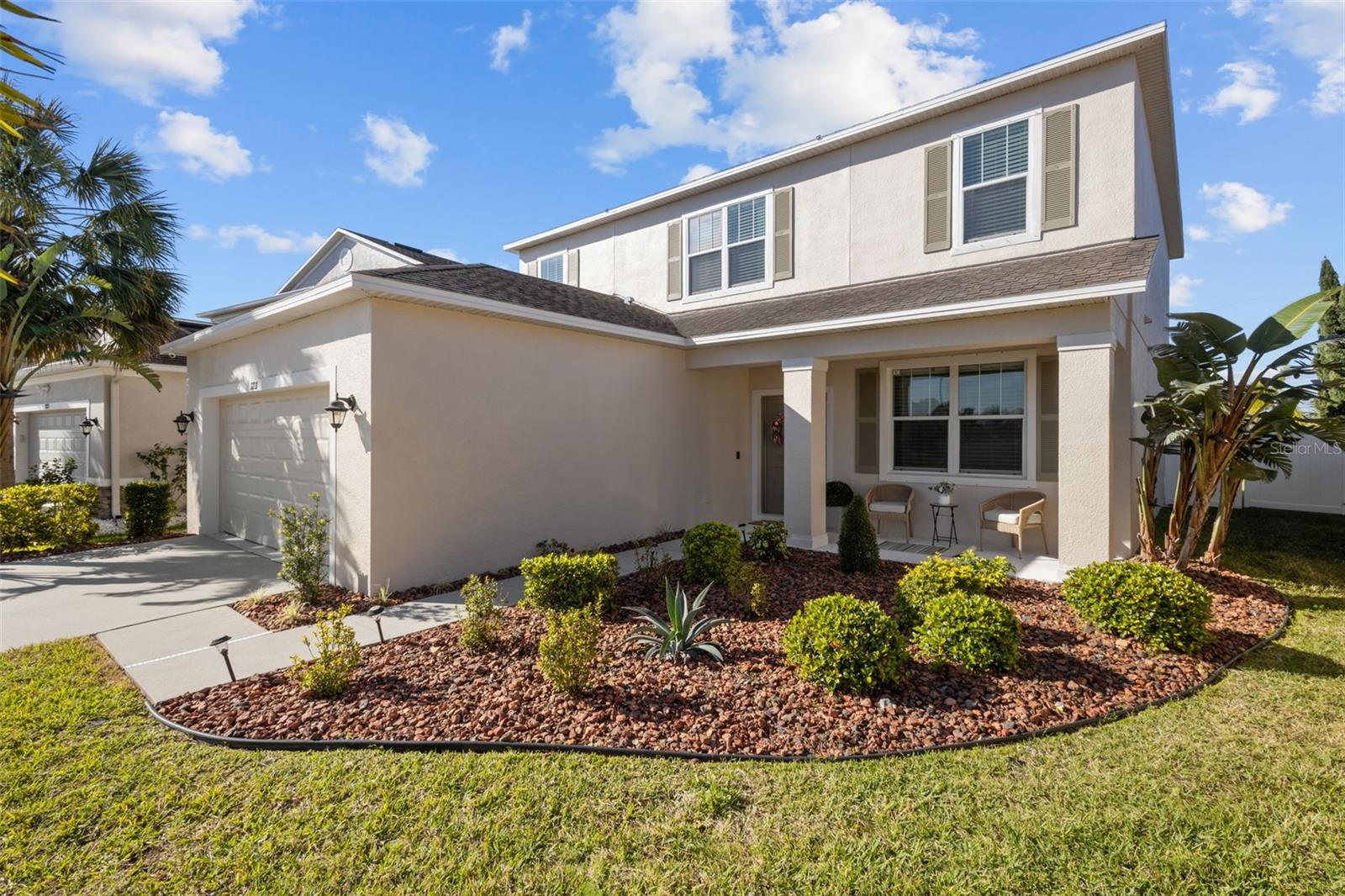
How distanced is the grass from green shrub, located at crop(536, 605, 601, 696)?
0.77 meters

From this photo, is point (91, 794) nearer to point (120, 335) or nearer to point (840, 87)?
point (120, 335)

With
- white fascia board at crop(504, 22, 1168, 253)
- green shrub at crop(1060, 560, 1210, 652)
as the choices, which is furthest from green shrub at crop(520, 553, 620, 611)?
white fascia board at crop(504, 22, 1168, 253)

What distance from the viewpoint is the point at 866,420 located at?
10.9 m

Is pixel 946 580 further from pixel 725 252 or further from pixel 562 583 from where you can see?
pixel 725 252

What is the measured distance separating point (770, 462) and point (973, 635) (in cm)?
755

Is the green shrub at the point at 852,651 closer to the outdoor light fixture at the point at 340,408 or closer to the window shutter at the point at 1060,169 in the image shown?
the outdoor light fixture at the point at 340,408

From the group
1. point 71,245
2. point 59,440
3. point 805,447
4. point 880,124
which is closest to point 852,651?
point 805,447

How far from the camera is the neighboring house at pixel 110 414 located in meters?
13.8

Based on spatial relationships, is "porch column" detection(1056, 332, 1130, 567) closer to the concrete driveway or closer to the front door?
the front door

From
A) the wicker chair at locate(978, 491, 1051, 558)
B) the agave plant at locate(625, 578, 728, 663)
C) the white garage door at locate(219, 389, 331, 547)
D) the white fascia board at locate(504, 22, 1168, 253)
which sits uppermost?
the white fascia board at locate(504, 22, 1168, 253)

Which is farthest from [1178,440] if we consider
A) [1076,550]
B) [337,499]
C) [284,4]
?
[284,4]

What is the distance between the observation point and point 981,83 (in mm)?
9008

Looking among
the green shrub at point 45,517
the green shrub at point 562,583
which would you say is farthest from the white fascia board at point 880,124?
the green shrub at point 45,517

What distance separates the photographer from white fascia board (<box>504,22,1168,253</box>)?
805 centimetres
